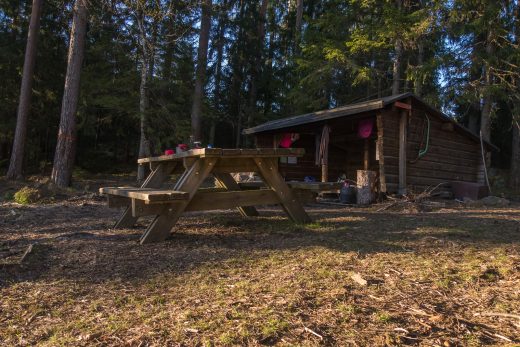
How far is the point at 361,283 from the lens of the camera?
2.94m

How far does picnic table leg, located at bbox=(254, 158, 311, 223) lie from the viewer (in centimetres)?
520

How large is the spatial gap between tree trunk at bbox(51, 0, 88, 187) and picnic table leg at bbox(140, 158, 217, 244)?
8.96 metres

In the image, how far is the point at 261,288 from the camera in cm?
286

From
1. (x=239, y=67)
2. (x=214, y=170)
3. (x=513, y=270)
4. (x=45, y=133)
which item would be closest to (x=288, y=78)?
(x=239, y=67)

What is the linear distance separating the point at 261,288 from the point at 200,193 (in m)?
2.36

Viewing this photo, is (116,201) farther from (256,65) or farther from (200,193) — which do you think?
(256,65)

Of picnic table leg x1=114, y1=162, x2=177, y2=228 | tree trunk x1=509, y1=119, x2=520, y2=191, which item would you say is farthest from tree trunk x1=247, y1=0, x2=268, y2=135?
picnic table leg x1=114, y1=162, x2=177, y2=228

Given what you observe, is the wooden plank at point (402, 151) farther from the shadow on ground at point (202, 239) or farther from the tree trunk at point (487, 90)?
the tree trunk at point (487, 90)

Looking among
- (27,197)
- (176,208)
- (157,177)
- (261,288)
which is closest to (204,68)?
(27,197)

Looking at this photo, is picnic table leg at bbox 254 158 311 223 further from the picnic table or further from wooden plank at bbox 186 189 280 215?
wooden plank at bbox 186 189 280 215

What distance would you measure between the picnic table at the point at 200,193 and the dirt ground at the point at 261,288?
1.09 ft

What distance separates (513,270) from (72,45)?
41.7 feet

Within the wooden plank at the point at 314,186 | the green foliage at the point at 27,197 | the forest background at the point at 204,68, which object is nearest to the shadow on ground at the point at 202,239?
the wooden plank at the point at 314,186

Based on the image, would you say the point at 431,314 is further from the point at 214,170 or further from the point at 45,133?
the point at 45,133
